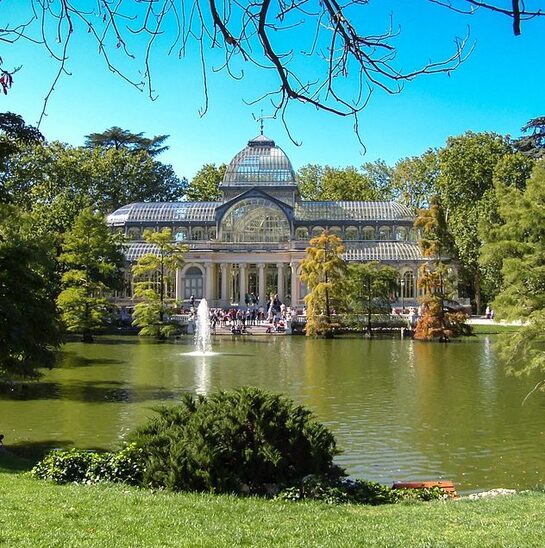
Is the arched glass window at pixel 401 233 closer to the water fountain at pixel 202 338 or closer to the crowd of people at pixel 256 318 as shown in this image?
the crowd of people at pixel 256 318

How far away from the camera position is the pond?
13.0m

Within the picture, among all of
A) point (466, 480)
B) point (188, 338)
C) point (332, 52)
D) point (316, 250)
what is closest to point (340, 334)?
point (316, 250)

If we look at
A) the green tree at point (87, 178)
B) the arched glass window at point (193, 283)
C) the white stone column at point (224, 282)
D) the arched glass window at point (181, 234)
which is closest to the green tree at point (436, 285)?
the white stone column at point (224, 282)

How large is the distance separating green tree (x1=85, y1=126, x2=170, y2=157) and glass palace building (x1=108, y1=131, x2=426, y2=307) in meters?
16.6

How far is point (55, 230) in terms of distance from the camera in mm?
46375

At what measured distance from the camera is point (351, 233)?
57.0 meters

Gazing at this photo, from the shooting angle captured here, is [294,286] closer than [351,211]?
Yes

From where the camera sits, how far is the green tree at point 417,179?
64562 millimetres

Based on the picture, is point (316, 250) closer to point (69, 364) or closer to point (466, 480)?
point (69, 364)

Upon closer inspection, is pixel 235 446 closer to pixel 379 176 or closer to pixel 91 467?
pixel 91 467

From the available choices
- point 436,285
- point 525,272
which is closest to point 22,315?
point 525,272

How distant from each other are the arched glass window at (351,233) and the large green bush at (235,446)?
158 ft

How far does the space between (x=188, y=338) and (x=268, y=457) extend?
31.9 meters

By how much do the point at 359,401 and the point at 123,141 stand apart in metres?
60.4
